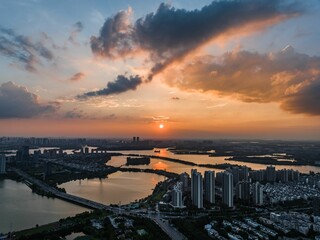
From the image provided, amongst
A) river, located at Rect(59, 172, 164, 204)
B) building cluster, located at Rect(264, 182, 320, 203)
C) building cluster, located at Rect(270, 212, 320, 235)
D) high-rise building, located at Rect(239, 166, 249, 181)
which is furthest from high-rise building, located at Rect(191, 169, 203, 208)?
high-rise building, located at Rect(239, 166, 249, 181)

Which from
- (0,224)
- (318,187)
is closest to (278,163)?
(318,187)

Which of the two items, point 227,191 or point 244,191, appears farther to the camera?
point 244,191

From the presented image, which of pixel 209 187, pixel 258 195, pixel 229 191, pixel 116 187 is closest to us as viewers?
pixel 229 191

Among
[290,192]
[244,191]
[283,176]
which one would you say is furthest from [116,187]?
[283,176]

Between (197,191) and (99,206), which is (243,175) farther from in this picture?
(99,206)

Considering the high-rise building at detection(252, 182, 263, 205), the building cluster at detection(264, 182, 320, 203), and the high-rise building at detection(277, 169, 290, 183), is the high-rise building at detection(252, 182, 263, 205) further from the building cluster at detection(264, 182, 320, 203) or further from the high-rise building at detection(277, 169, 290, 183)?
the high-rise building at detection(277, 169, 290, 183)

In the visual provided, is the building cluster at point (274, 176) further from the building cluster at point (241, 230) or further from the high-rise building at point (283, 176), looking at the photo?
the building cluster at point (241, 230)

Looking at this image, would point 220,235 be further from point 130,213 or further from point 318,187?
point 318,187

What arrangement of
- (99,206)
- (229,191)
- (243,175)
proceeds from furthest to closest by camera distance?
1. (243,175)
2. (229,191)
3. (99,206)

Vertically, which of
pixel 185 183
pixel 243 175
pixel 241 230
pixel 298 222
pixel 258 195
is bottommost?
pixel 241 230

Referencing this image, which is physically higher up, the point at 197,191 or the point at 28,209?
the point at 197,191
